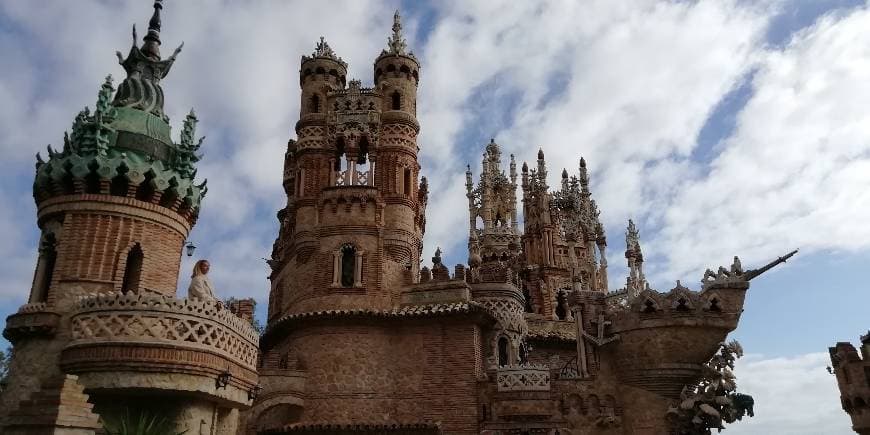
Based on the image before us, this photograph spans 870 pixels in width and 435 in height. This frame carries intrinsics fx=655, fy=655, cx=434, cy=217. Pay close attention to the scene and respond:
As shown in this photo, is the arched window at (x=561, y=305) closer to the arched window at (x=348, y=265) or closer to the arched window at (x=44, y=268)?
the arched window at (x=348, y=265)

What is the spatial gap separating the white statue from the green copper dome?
8.28ft

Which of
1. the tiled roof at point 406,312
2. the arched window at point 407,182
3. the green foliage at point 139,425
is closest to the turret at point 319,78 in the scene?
the arched window at point 407,182

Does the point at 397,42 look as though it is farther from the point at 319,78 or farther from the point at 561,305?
the point at 561,305

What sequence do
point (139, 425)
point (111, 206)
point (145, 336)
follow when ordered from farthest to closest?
point (111, 206) < point (145, 336) < point (139, 425)

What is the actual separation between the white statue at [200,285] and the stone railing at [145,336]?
0.35 m

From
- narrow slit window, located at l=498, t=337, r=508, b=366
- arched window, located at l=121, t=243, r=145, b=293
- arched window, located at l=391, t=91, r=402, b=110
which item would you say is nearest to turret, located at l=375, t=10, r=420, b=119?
arched window, located at l=391, t=91, r=402, b=110

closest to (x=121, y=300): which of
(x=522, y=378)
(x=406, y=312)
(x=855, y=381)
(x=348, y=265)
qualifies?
(x=406, y=312)

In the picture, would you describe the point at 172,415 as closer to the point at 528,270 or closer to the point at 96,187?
the point at 96,187

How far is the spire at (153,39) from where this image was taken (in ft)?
59.7

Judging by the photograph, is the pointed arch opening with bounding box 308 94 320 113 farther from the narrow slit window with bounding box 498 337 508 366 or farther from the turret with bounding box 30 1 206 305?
the narrow slit window with bounding box 498 337 508 366

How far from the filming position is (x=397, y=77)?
91.6 feet

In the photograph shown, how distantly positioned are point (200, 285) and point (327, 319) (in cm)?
926

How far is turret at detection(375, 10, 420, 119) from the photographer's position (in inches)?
1086

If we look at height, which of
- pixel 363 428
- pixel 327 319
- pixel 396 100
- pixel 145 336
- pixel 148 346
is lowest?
pixel 363 428
